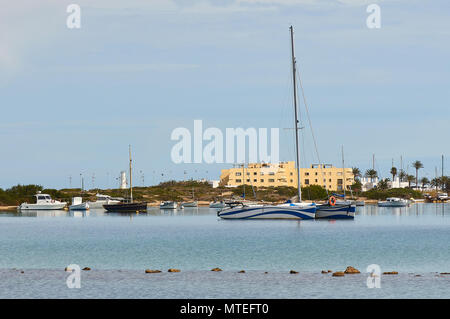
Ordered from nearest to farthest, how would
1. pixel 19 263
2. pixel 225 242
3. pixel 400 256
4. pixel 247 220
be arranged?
1. pixel 19 263
2. pixel 400 256
3. pixel 225 242
4. pixel 247 220

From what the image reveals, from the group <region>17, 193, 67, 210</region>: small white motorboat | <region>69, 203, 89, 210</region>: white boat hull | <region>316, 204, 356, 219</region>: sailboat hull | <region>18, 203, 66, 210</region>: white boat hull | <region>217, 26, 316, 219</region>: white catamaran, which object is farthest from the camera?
<region>69, 203, 89, 210</region>: white boat hull

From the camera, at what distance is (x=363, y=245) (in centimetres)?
5834

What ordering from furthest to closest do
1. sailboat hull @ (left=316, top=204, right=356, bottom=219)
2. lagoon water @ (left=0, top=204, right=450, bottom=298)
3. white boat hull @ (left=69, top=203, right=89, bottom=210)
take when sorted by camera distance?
white boat hull @ (left=69, top=203, right=89, bottom=210) → sailboat hull @ (left=316, top=204, right=356, bottom=219) → lagoon water @ (left=0, top=204, right=450, bottom=298)

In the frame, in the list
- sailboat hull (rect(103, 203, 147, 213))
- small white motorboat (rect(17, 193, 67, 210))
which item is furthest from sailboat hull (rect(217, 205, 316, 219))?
small white motorboat (rect(17, 193, 67, 210))

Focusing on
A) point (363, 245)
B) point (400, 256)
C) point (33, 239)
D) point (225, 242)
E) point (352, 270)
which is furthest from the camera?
point (33, 239)

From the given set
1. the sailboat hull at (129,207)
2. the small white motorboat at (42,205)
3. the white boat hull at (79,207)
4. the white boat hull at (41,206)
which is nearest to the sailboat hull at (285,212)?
the sailboat hull at (129,207)

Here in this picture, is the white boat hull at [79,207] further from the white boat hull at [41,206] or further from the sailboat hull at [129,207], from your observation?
the sailboat hull at [129,207]

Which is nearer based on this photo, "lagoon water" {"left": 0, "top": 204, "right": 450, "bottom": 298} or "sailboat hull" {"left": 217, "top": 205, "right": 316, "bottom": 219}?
"lagoon water" {"left": 0, "top": 204, "right": 450, "bottom": 298}

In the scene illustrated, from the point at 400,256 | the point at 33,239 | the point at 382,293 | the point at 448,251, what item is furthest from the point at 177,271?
the point at 33,239

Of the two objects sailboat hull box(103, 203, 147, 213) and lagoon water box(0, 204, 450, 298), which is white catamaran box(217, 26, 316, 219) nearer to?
lagoon water box(0, 204, 450, 298)

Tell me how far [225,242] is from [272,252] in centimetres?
1160

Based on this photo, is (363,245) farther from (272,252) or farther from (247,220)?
(247,220)

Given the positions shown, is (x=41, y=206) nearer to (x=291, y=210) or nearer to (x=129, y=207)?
(x=129, y=207)

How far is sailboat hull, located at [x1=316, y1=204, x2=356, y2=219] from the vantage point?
100m
